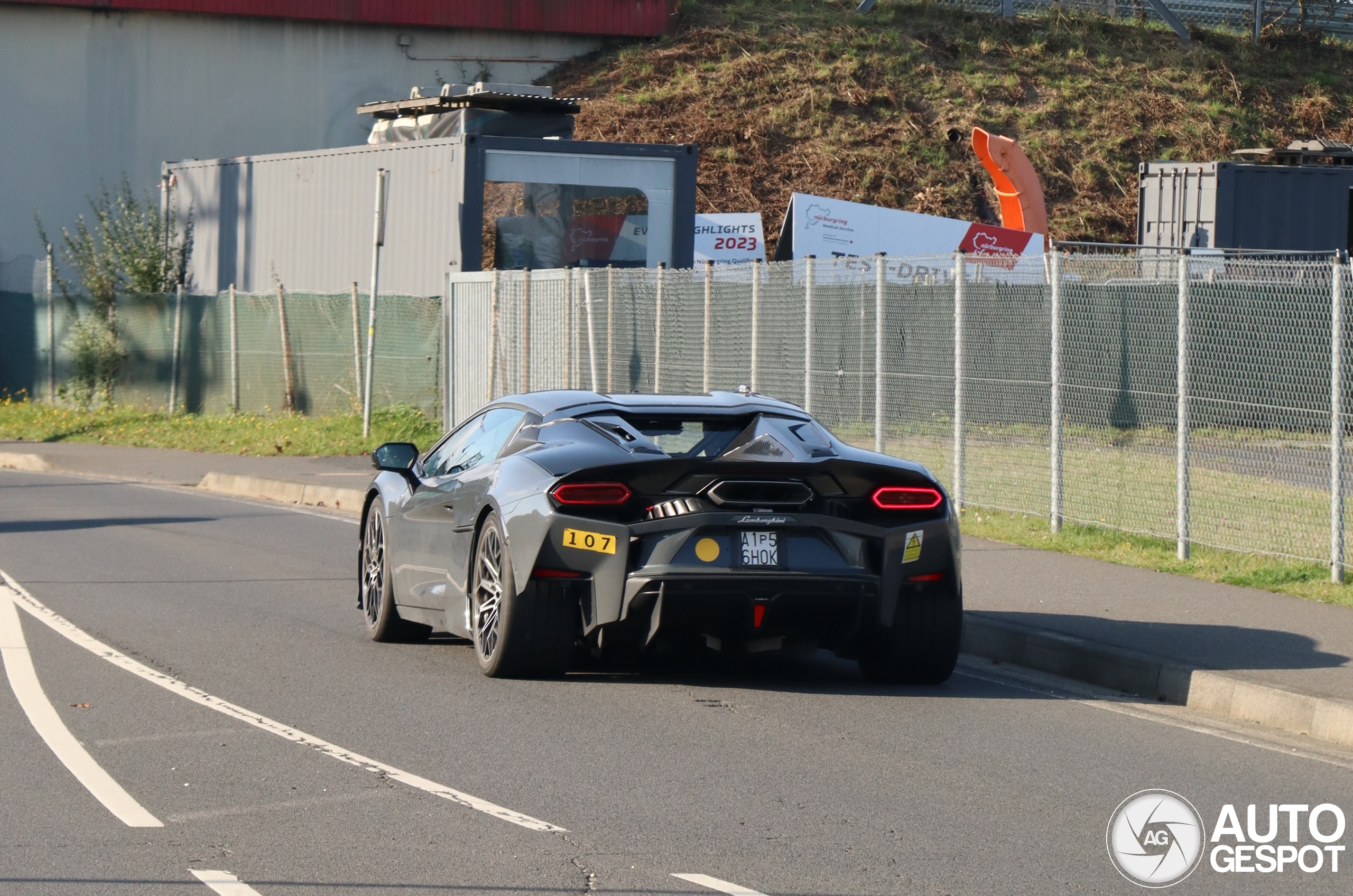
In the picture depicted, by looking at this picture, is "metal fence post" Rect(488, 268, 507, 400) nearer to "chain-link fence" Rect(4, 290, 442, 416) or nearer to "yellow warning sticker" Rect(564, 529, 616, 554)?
"chain-link fence" Rect(4, 290, 442, 416)

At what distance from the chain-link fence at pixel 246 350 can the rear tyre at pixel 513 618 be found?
16188 millimetres

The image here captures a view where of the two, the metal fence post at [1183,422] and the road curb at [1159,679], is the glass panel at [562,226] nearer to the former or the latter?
the metal fence post at [1183,422]

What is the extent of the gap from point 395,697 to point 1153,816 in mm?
3507

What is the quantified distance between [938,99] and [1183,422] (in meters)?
36.4

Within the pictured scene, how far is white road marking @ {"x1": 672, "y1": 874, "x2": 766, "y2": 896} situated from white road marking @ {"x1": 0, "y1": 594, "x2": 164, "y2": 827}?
1.81 m

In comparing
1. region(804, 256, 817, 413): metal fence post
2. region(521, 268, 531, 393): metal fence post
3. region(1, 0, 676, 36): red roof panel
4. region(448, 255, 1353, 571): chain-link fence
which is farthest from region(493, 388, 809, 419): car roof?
region(1, 0, 676, 36): red roof panel

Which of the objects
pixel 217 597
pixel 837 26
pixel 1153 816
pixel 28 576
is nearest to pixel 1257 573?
pixel 1153 816

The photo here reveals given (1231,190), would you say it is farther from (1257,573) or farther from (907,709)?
(907,709)

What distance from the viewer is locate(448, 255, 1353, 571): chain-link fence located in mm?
13016

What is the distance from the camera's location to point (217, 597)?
11594 millimetres

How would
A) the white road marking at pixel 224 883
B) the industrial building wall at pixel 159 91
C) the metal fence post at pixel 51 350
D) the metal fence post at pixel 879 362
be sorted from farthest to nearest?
the industrial building wall at pixel 159 91 < the metal fence post at pixel 51 350 < the metal fence post at pixel 879 362 < the white road marking at pixel 224 883

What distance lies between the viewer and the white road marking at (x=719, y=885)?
5.08 m

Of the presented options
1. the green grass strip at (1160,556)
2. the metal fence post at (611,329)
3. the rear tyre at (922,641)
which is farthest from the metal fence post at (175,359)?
the rear tyre at (922,641)

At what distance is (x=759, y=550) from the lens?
775 centimetres
